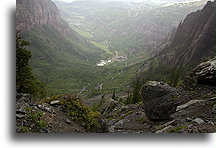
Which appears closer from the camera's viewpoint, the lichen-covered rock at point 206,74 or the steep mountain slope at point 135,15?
the lichen-covered rock at point 206,74

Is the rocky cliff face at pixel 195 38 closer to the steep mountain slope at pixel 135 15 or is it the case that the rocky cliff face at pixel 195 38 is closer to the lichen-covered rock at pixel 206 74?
the steep mountain slope at pixel 135 15

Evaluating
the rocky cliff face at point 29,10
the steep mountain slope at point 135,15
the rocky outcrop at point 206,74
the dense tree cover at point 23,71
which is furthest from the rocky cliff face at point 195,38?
the dense tree cover at point 23,71

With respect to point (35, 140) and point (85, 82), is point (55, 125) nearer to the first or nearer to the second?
point (35, 140)

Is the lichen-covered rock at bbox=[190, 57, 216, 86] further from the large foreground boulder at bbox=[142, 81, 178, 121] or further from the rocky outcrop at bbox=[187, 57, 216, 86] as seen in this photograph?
the large foreground boulder at bbox=[142, 81, 178, 121]

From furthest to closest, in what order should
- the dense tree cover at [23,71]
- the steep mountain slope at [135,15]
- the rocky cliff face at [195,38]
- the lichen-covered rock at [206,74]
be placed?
the rocky cliff face at [195,38] < the steep mountain slope at [135,15] < the lichen-covered rock at [206,74] < the dense tree cover at [23,71]

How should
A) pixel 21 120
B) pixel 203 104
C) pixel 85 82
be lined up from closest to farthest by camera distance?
1. pixel 21 120
2. pixel 203 104
3. pixel 85 82

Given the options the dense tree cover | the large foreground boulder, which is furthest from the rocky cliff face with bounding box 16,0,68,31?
the large foreground boulder

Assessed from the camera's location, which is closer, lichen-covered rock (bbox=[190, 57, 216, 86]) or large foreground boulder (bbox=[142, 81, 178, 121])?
lichen-covered rock (bbox=[190, 57, 216, 86])

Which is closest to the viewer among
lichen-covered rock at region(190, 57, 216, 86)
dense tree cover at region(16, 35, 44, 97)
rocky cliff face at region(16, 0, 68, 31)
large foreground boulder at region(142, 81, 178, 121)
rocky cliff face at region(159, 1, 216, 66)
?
dense tree cover at region(16, 35, 44, 97)
